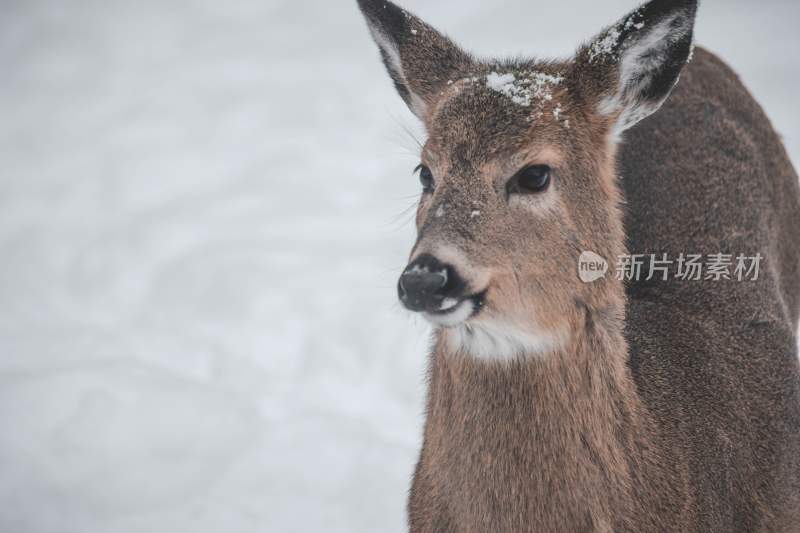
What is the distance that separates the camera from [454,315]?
2.32m

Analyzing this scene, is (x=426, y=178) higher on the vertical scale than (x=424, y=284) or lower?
higher

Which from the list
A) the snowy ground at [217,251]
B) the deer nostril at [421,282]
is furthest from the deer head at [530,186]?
the snowy ground at [217,251]

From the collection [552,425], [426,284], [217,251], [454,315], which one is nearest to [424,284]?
[426,284]

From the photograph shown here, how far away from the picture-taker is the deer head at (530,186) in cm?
240

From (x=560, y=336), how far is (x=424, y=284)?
63 cm

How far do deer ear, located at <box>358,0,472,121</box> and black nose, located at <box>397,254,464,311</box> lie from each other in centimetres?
107

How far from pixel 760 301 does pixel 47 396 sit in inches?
161

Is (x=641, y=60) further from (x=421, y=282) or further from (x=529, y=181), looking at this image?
(x=421, y=282)

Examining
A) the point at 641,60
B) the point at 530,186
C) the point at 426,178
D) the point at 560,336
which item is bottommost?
the point at 560,336

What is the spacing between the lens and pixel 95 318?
5.67 m

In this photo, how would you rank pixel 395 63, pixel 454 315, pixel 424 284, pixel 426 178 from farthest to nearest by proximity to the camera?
pixel 395 63 < pixel 426 178 < pixel 454 315 < pixel 424 284

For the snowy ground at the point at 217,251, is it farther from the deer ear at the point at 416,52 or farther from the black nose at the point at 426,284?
the deer ear at the point at 416,52

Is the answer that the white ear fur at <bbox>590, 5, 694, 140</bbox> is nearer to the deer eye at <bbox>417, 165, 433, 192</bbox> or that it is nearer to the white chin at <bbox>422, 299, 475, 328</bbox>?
the deer eye at <bbox>417, 165, 433, 192</bbox>

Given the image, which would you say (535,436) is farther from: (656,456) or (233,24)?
(233,24)
